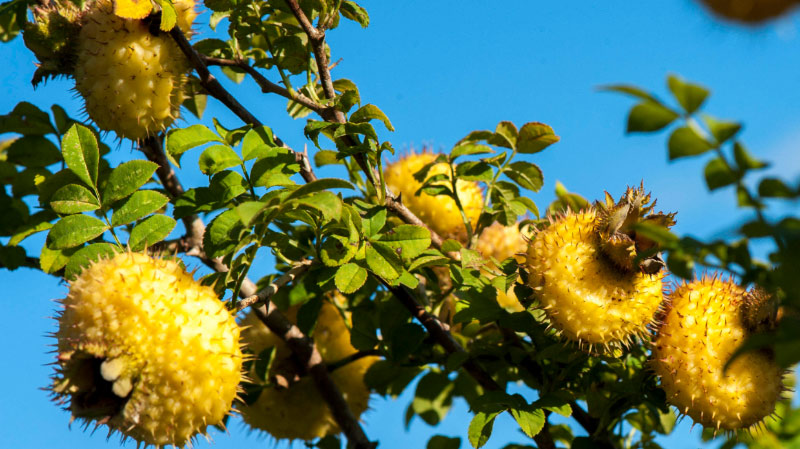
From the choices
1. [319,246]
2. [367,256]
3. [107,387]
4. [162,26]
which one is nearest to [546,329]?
[367,256]

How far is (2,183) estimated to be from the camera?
3.01 metres

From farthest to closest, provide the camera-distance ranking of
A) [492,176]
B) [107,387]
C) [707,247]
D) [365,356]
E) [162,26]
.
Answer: [365,356] → [492,176] → [162,26] → [107,387] → [707,247]

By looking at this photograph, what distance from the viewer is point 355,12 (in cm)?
254

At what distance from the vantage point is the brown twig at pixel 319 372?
288 cm

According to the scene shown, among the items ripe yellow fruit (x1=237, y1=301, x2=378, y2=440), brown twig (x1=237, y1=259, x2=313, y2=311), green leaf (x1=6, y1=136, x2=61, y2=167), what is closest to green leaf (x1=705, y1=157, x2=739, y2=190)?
brown twig (x1=237, y1=259, x2=313, y2=311)

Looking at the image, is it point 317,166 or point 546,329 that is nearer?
point 546,329

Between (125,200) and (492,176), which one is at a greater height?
(125,200)

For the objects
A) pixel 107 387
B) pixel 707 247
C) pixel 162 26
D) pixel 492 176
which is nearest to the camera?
pixel 707 247

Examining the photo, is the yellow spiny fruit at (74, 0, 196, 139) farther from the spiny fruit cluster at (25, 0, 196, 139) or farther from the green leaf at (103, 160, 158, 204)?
the green leaf at (103, 160, 158, 204)

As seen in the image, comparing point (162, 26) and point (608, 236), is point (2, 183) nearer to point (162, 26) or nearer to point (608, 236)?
point (162, 26)

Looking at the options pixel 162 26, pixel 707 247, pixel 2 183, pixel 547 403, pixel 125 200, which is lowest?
pixel 547 403

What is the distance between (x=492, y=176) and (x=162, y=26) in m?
1.35

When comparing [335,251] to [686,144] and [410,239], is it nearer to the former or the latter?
[410,239]

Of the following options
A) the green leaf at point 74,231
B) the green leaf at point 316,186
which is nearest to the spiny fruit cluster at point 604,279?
the green leaf at point 316,186
